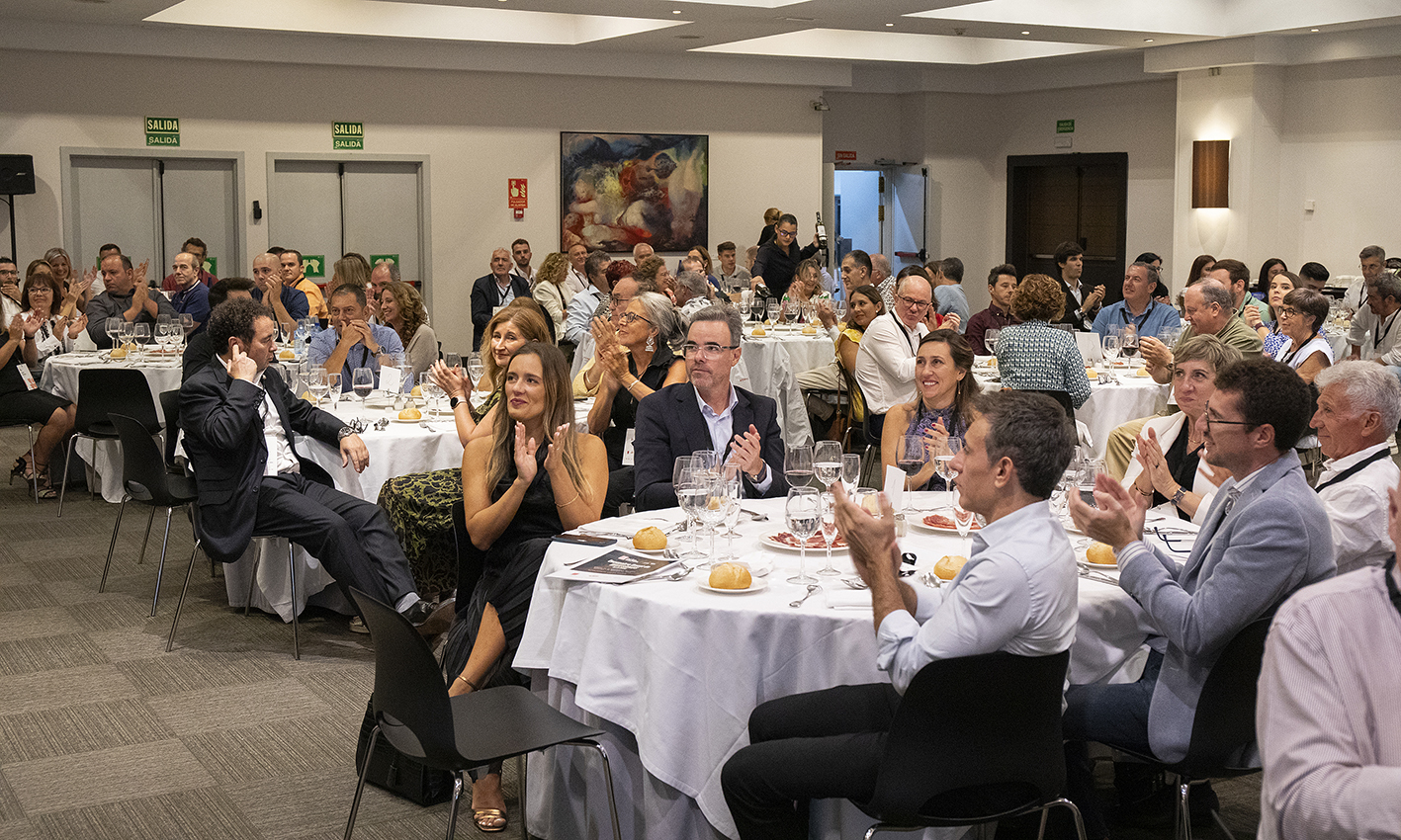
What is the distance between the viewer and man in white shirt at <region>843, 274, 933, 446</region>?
7258 mm

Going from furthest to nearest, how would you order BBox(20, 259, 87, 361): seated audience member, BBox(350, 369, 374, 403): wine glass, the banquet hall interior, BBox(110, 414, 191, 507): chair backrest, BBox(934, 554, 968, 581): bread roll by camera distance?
1. the banquet hall interior
2. BBox(20, 259, 87, 361): seated audience member
3. BBox(350, 369, 374, 403): wine glass
4. BBox(110, 414, 191, 507): chair backrest
5. BBox(934, 554, 968, 581): bread roll

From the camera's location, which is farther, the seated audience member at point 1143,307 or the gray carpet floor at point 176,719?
the seated audience member at point 1143,307

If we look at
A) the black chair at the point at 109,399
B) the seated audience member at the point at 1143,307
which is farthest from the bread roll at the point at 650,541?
the seated audience member at the point at 1143,307

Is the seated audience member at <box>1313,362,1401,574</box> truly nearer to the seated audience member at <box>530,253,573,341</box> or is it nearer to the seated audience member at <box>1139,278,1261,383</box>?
the seated audience member at <box>1139,278,1261,383</box>

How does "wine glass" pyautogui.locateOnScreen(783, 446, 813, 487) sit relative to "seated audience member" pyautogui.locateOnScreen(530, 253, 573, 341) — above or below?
below

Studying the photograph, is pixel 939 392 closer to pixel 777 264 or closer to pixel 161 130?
pixel 777 264

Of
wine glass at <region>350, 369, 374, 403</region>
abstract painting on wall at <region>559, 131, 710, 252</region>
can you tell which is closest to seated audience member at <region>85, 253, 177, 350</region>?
wine glass at <region>350, 369, 374, 403</region>

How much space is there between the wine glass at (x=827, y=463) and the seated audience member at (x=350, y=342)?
3.79 metres

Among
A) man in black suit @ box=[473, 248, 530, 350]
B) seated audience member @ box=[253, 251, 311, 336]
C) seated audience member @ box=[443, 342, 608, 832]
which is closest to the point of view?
seated audience member @ box=[443, 342, 608, 832]

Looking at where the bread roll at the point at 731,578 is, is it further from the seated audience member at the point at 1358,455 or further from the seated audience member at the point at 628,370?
the seated audience member at the point at 628,370

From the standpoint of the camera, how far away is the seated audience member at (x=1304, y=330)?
22.8ft

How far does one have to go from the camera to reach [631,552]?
3486 millimetres

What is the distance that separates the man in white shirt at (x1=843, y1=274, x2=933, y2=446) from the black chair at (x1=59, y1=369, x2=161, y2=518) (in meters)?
4.03

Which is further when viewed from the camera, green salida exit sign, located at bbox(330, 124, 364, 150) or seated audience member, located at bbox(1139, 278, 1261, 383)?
green salida exit sign, located at bbox(330, 124, 364, 150)
